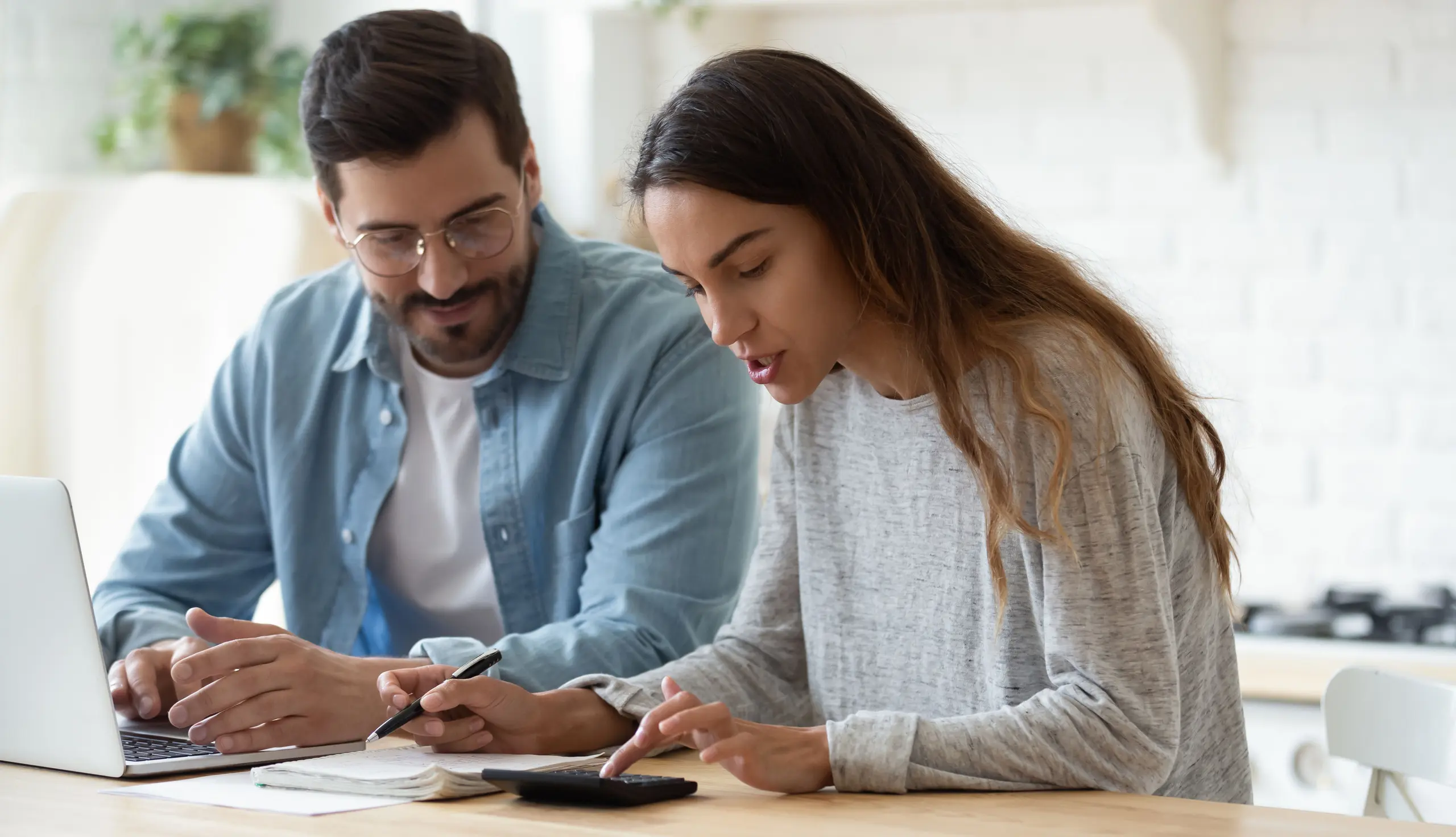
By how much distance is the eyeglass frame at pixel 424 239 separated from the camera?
5.65ft

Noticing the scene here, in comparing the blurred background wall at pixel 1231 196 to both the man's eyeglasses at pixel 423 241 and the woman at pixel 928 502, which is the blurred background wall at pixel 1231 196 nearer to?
the man's eyeglasses at pixel 423 241

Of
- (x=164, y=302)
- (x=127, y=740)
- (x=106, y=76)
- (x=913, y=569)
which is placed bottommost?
(x=127, y=740)

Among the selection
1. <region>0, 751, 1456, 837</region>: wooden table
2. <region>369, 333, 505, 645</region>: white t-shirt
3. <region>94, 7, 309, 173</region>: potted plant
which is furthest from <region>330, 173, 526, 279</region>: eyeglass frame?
<region>94, 7, 309, 173</region>: potted plant

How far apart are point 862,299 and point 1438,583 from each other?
1.80 m

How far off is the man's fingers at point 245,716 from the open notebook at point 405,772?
7 centimetres

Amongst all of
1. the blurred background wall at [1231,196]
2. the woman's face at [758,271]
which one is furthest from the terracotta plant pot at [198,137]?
the woman's face at [758,271]

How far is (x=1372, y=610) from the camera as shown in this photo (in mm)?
2557

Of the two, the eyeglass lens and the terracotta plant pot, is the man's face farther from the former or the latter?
the terracotta plant pot

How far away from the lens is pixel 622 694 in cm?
138

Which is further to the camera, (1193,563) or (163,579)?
(163,579)

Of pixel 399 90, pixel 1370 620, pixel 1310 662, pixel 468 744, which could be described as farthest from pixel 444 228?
pixel 1370 620

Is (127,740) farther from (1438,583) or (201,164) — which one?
(1438,583)

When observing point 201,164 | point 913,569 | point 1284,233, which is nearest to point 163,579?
point 913,569

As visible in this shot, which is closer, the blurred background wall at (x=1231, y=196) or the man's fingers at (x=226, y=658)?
the man's fingers at (x=226, y=658)
